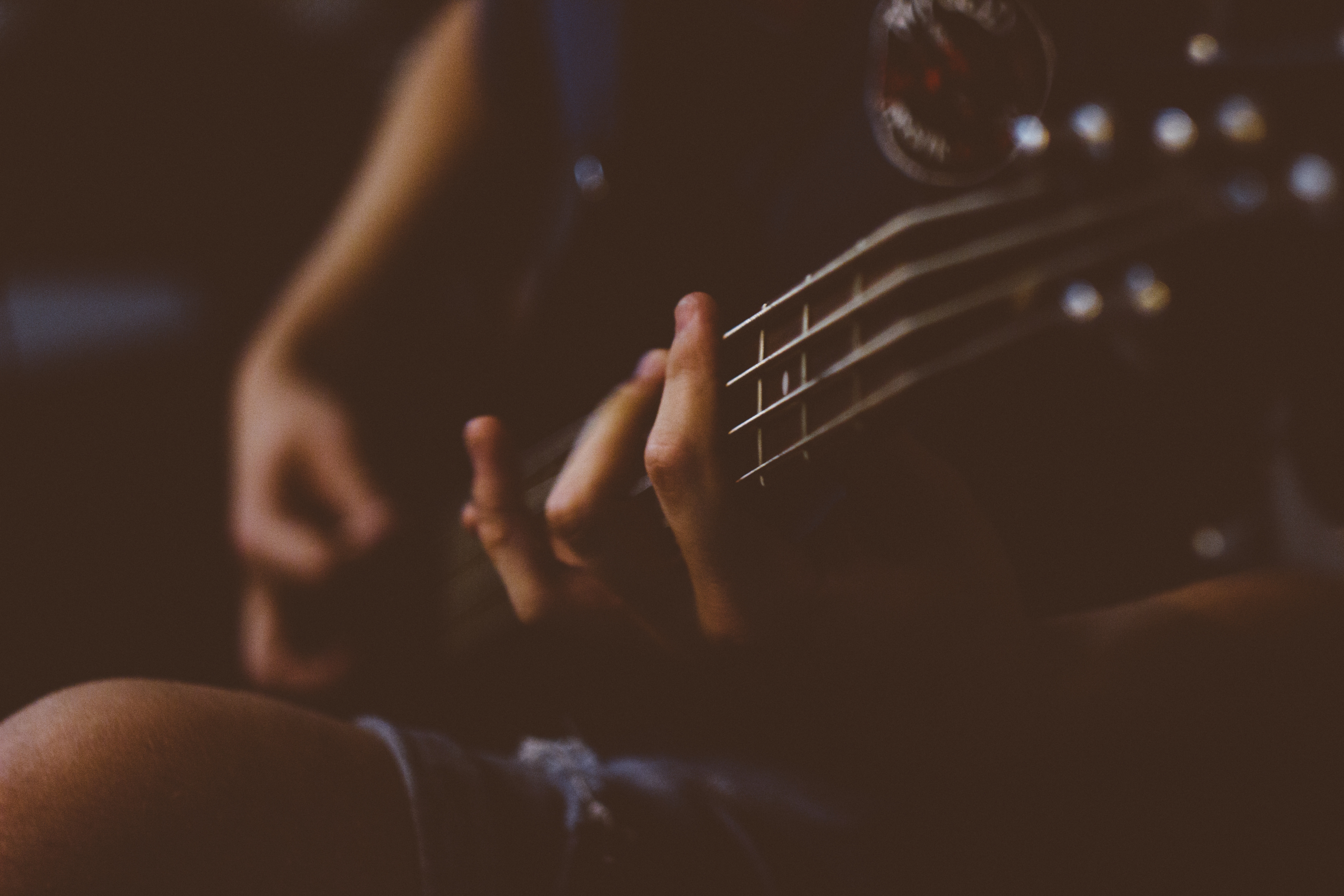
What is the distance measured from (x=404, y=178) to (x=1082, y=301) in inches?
31.6

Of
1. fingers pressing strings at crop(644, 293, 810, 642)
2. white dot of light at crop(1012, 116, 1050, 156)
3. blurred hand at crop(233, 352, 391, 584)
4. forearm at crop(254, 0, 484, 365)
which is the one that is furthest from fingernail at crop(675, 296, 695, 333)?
forearm at crop(254, 0, 484, 365)

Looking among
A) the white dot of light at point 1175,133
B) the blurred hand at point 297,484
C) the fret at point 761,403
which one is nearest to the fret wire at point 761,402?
the fret at point 761,403

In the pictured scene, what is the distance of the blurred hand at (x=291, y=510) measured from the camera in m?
0.68

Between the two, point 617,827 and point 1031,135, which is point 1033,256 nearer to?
point 1031,135

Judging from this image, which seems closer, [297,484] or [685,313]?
[685,313]

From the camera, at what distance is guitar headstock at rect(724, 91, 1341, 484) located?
24 centimetres

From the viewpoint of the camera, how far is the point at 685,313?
26cm

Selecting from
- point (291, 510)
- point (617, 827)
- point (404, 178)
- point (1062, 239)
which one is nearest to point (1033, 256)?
point (1062, 239)

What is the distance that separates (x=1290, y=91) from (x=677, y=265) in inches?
7.3

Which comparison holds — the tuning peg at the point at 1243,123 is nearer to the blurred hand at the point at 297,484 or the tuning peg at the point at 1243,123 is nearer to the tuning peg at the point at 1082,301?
the tuning peg at the point at 1082,301

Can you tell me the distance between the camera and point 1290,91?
0.25 metres

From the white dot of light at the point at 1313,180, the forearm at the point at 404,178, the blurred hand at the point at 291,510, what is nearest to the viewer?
the white dot of light at the point at 1313,180

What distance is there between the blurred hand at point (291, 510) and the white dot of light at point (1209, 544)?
0.54 meters

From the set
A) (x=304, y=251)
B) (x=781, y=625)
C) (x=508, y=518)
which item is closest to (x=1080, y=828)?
(x=781, y=625)
